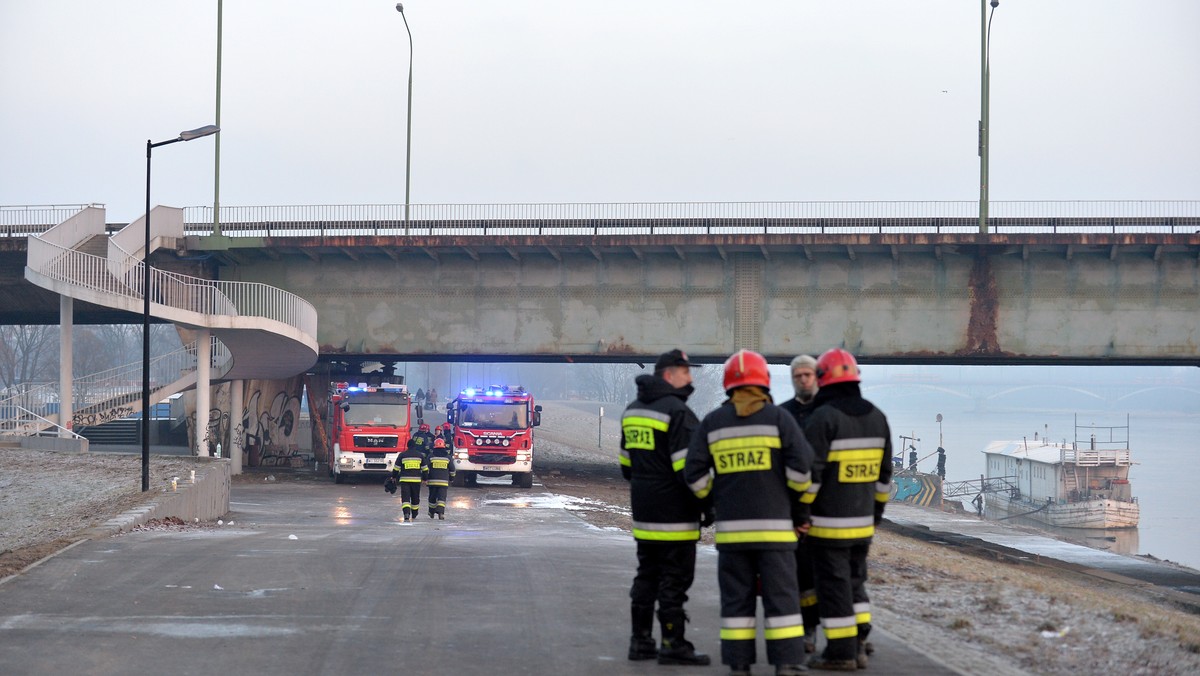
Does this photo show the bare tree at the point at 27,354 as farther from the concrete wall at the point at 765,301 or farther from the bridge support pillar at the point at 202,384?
the concrete wall at the point at 765,301

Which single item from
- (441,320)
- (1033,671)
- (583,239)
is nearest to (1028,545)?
(583,239)

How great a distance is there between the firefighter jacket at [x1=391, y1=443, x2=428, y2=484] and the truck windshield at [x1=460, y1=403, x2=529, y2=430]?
13087 mm

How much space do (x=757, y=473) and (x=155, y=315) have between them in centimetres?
2643

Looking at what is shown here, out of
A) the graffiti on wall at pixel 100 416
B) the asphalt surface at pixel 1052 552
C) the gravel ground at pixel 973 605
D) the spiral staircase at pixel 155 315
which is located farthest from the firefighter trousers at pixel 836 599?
the graffiti on wall at pixel 100 416

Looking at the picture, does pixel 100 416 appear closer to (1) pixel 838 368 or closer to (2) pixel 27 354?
(1) pixel 838 368

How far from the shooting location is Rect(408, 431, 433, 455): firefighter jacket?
21469mm

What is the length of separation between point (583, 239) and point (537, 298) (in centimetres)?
264

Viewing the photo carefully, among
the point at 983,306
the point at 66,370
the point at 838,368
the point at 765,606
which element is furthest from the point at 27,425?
the point at 765,606

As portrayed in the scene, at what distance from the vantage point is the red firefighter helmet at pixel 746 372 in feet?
23.8

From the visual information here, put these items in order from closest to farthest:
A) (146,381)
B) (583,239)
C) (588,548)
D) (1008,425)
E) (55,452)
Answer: (588,548)
(146,381)
(55,452)
(583,239)
(1008,425)

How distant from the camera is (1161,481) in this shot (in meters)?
93.4

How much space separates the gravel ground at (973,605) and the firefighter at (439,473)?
2928 millimetres

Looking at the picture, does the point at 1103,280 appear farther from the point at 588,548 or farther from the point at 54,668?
the point at 54,668

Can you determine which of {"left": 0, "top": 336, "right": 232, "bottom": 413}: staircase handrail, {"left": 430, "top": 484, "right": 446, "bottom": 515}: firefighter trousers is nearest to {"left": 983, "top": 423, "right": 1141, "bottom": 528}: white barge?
{"left": 0, "top": 336, "right": 232, "bottom": 413}: staircase handrail
